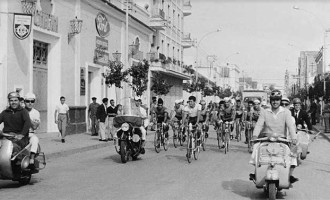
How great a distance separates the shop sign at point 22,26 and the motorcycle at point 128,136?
5828mm

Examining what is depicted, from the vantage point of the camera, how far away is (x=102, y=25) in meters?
29.3

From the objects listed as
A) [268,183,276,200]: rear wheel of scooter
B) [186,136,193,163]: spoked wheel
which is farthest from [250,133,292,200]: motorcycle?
[186,136,193,163]: spoked wheel

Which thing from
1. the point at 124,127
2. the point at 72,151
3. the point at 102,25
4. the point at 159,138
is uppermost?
the point at 102,25

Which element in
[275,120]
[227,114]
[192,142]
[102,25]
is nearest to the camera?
[275,120]

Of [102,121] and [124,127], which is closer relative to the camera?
[124,127]

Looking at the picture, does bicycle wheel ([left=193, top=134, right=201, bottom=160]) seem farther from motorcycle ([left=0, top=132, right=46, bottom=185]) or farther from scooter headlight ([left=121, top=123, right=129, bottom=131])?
motorcycle ([left=0, top=132, right=46, bottom=185])

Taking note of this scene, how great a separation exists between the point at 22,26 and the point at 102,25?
12.1 metres

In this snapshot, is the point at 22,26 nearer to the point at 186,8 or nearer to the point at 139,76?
the point at 139,76

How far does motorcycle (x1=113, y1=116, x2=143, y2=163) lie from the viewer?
13.2m

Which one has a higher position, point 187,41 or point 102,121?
point 187,41

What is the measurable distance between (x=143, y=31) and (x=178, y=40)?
47.9ft

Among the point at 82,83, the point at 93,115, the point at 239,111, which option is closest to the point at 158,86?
the point at 82,83

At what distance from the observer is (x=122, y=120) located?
44.2 feet

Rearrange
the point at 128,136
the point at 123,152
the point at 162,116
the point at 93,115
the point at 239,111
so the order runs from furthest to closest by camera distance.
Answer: the point at 93,115 < the point at 239,111 < the point at 162,116 < the point at 128,136 < the point at 123,152
